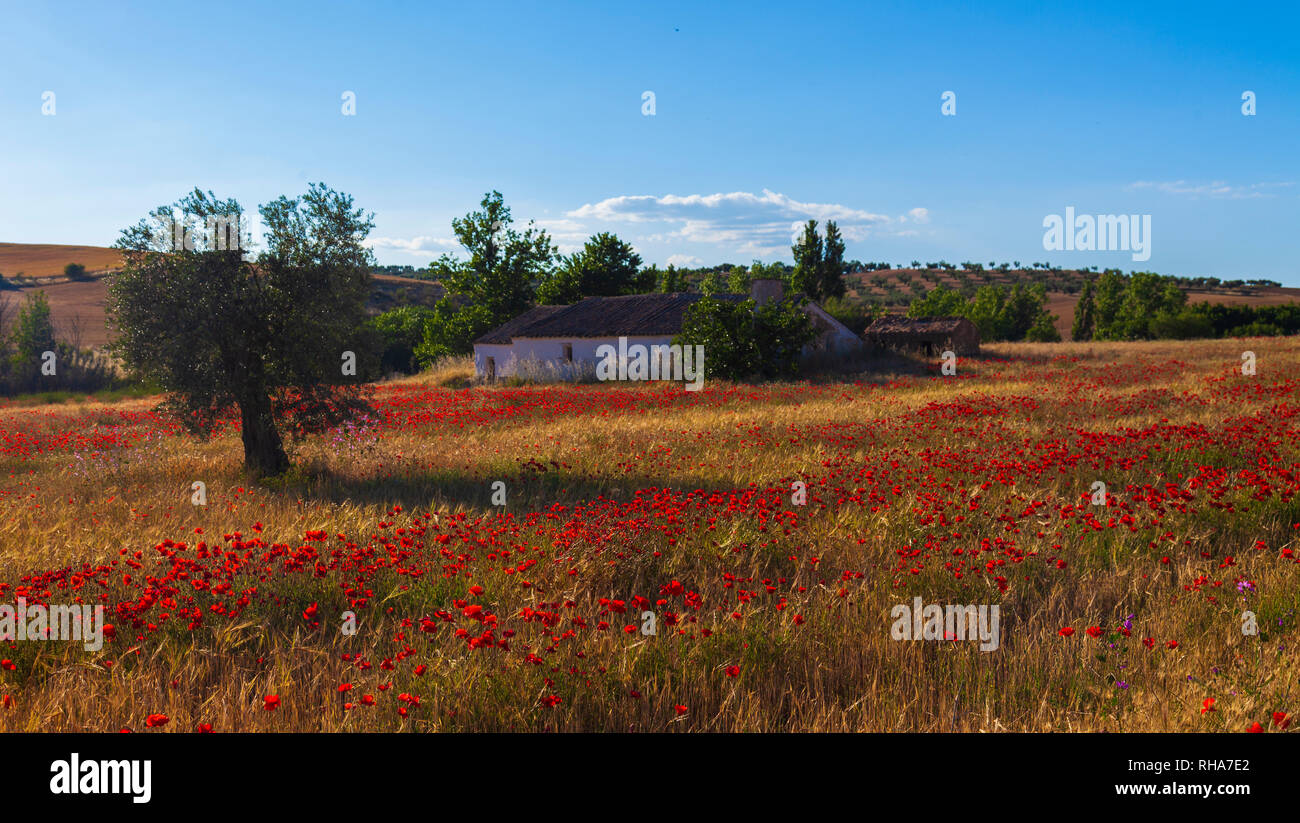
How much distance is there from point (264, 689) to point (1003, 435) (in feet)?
37.7

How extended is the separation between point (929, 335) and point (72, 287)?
111536mm

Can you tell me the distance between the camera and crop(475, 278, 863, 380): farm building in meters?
36.6

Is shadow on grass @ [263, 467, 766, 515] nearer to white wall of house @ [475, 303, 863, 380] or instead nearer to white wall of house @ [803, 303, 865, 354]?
white wall of house @ [475, 303, 863, 380]

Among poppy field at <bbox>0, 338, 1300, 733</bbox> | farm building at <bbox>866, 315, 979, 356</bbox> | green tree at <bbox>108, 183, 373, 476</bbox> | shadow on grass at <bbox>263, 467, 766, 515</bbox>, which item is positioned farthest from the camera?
farm building at <bbox>866, 315, 979, 356</bbox>

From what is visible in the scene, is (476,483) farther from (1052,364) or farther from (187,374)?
(1052,364)

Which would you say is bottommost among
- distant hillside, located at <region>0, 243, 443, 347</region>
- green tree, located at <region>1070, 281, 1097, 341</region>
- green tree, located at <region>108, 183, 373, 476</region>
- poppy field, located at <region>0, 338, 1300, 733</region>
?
poppy field, located at <region>0, 338, 1300, 733</region>

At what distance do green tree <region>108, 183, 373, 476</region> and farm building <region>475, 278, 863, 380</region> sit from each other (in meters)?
24.5

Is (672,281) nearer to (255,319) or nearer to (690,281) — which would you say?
(690,281)

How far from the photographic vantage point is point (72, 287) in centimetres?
9756

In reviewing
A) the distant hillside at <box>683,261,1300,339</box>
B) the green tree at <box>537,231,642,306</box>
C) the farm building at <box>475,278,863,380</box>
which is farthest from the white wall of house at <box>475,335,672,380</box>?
the distant hillside at <box>683,261,1300,339</box>

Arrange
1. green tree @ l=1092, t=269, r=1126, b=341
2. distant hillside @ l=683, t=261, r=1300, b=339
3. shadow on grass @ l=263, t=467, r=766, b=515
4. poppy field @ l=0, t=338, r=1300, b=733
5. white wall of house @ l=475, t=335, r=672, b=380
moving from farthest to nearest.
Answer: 1. distant hillside @ l=683, t=261, r=1300, b=339
2. green tree @ l=1092, t=269, r=1126, b=341
3. white wall of house @ l=475, t=335, r=672, b=380
4. shadow on grass @ l=263, t=467, r=766, b=515
5. poppy field @ l=0, t=338, r=1300, b=733

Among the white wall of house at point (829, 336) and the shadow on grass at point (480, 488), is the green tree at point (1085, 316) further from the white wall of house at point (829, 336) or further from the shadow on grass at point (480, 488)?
the shadow on grass at point (480, 488)

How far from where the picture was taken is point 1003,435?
12.0 m

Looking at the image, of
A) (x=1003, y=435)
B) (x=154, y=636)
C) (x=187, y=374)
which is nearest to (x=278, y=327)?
(x=187, y=374)
